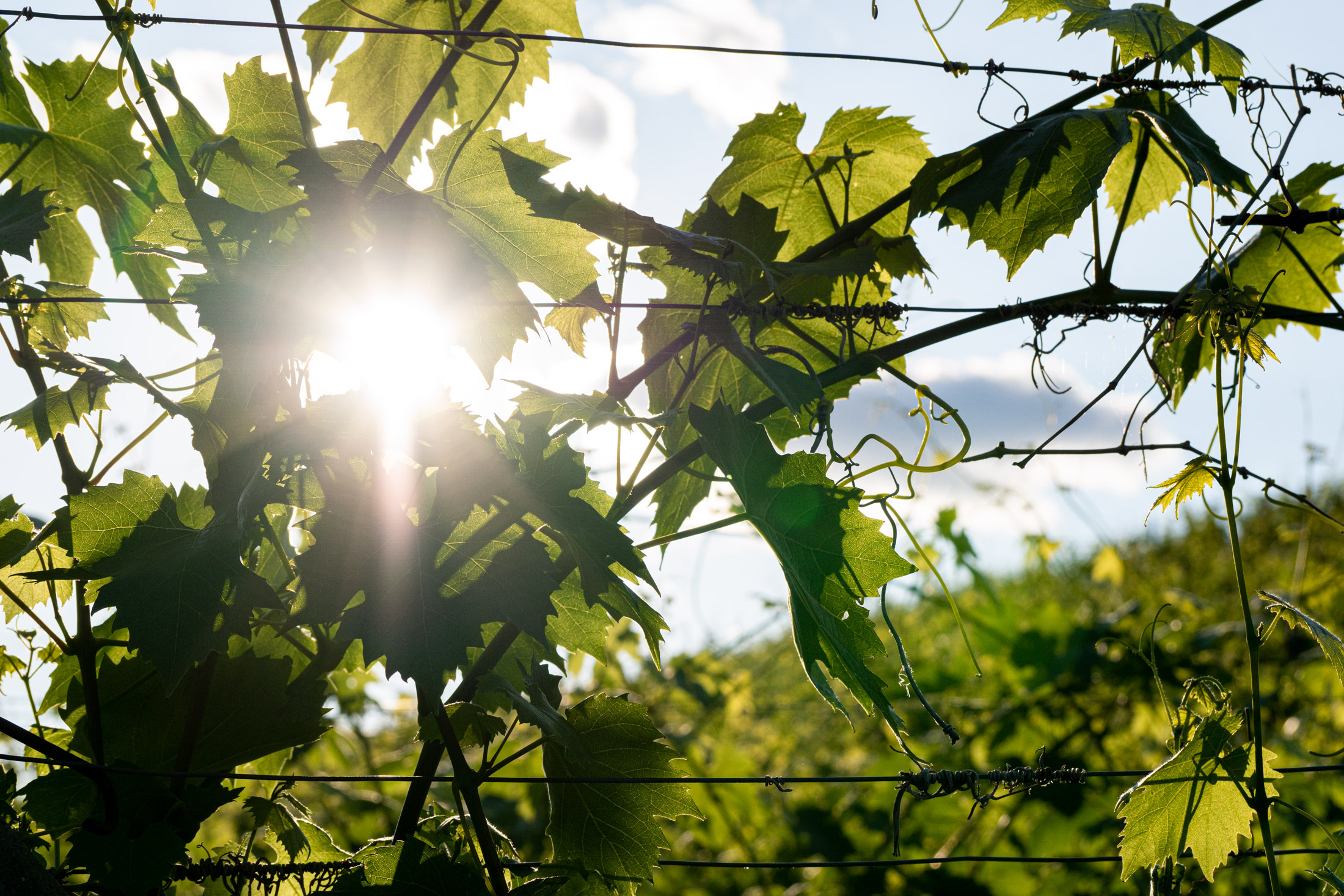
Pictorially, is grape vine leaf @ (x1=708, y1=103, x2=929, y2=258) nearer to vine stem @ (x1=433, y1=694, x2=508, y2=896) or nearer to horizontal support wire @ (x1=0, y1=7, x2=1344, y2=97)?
horizontal support wire @ (x1=0, y1=7, x2=1344, y2=97)

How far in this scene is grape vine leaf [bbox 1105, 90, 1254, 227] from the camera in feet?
3.19

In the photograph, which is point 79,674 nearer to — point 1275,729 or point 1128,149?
point 1128,149

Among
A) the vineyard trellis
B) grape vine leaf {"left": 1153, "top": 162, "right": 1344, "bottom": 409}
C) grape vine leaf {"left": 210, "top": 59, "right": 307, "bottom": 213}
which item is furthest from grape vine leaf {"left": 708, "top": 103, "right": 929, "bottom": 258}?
grape vine leaf {"left": 210, "top": 59, "right": 307, "bottom": 213}

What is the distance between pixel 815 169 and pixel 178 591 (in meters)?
0.97

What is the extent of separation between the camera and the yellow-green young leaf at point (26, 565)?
0.94 metres

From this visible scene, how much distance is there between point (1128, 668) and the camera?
252 cm

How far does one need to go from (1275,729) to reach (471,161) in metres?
3.56

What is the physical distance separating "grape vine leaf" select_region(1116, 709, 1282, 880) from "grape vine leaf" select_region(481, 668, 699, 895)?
0.54 meters

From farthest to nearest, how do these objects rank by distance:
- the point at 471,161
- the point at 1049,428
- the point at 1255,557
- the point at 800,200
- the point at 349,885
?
the point at 1255,557
the point at 800,200
the point at 1049,428
the point at 471,161
the point at 349,885

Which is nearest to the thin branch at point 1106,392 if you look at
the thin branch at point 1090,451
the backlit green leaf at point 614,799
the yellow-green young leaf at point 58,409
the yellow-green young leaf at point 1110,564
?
the thin branch at point 1090,451

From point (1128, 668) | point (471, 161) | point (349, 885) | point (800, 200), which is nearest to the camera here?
point (349, 885)

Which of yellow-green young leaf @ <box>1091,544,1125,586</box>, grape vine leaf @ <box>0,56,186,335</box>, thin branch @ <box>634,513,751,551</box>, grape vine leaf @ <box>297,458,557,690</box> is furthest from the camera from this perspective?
yellow-green young leaf @ <box>1091,544,1125,586</box>

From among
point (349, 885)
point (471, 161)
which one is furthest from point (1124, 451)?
point (349, 885)

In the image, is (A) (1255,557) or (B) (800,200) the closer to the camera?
(B) (800,200)
